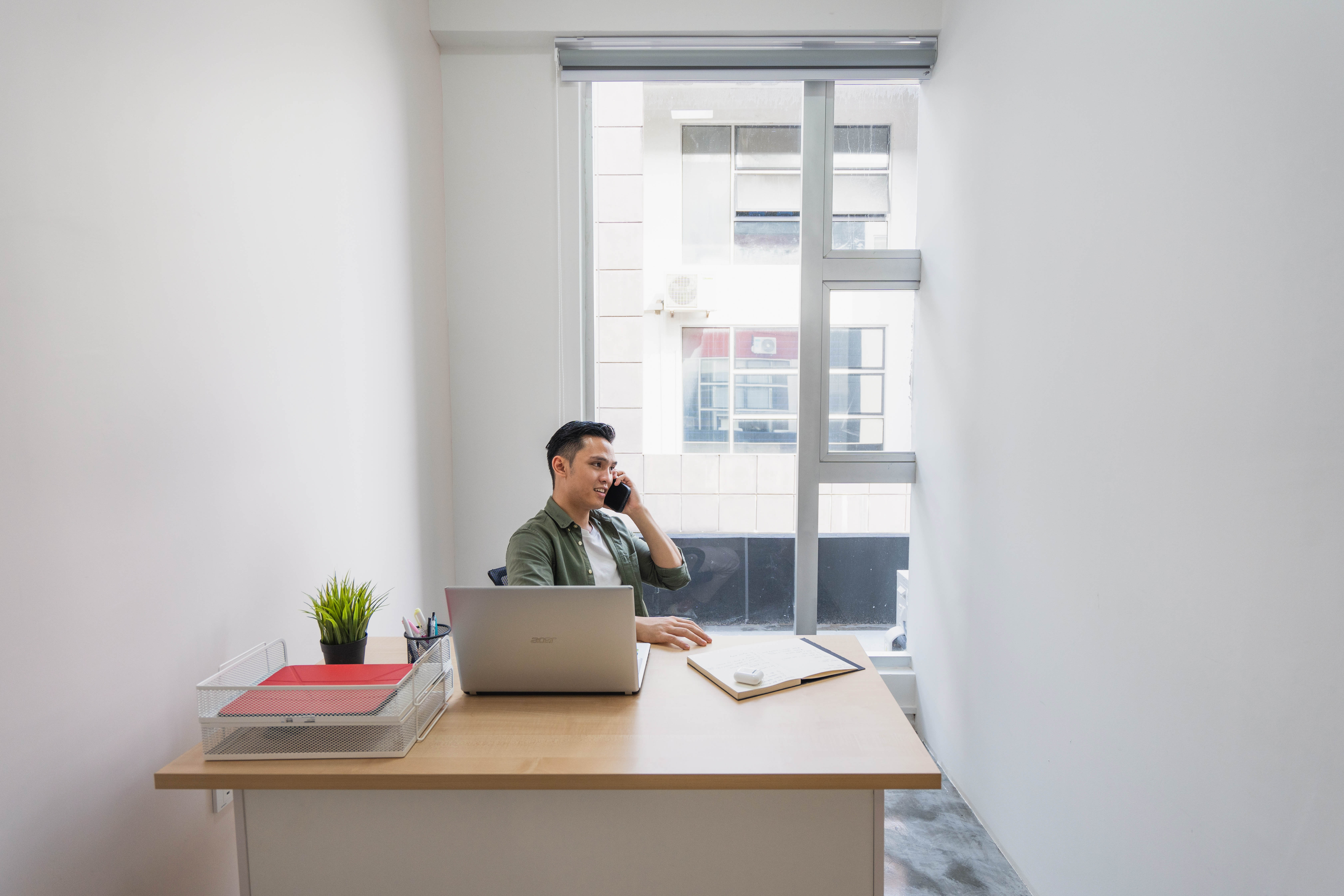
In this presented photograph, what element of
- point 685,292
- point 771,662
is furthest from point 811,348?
point 771,662

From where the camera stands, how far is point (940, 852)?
2.30 metres

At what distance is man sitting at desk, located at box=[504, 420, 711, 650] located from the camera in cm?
206

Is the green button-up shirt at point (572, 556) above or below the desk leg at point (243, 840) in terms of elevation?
above

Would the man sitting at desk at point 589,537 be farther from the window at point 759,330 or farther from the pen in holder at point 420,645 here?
the window at point 759,330

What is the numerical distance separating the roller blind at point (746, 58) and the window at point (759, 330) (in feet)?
0.40

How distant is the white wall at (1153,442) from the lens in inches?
47.8

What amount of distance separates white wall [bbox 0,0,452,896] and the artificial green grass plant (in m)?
0.21

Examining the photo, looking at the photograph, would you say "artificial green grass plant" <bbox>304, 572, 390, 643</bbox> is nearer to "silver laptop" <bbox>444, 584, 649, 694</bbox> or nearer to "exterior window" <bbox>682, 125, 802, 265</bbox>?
"silver laptop" <bbox>444, 584, 649, 694</bbox>

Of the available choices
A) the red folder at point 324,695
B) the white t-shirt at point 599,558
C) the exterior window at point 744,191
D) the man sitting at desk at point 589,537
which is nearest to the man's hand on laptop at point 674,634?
the man sitting at desk at point 589,537

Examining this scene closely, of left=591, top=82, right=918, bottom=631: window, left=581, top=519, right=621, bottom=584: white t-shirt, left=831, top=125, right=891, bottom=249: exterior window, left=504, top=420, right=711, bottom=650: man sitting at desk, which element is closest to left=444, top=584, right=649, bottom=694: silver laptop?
left=504, top=420, right=711, bottom=650: man sitting at desk

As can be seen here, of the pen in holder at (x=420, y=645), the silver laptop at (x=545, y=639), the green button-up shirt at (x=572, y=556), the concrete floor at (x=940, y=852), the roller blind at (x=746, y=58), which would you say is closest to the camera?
the silver laptop at (x=545, y=639)

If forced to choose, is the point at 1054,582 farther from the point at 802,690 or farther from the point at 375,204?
the point at 375,204

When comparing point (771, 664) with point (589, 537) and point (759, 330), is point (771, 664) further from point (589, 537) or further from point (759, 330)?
point (759, 330)

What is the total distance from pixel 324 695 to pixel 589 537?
101cm
